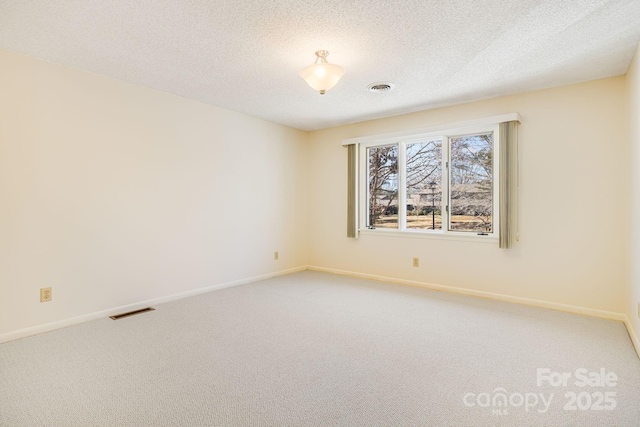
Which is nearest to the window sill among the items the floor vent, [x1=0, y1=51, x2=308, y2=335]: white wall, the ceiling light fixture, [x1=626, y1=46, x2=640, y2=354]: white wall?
[x1=626, y1=46, x2=640, y2=354]: white wall

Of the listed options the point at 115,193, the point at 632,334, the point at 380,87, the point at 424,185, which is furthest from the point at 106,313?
the point at 632,334

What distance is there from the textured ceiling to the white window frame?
0.45 meters

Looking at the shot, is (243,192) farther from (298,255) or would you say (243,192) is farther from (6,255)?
(6,255)

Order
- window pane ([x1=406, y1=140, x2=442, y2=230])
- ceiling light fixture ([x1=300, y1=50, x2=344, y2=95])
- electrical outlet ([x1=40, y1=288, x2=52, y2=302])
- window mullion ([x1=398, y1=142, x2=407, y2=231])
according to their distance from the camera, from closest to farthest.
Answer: ceiling light fixture ([x1=300, y1=50, x2=344, y2=95]) < electrical outlet ([x1=40, y1=288, x2=52, y2=302]) < window pane ([x1=406, y1=140, x2=442, y2=230]) < window mullion ([x1=398, y1=142, x2=407, y2=231])

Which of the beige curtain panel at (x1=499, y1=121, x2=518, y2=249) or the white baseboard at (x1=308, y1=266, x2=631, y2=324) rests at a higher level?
the beige curtain panel at (x1=499, y1=121, x2=518, y2=249)

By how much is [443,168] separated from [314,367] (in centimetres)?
302

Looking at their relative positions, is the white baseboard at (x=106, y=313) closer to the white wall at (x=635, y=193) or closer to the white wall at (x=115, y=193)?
the white wall at (x=115, y=193)

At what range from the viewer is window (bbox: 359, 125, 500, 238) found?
389cm

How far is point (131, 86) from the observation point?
3.33 metres

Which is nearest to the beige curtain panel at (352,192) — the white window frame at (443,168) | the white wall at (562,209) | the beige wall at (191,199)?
the white window frame at (443,168)

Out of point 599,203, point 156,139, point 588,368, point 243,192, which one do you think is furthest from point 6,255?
point 599,203

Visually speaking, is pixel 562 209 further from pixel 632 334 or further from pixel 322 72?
pixel 322 72

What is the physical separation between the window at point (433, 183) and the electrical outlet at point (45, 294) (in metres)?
3.66

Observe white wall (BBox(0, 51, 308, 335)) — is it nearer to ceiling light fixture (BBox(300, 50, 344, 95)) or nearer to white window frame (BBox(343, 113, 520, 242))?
white window frame (BBox(343, 113, 520, 242))
